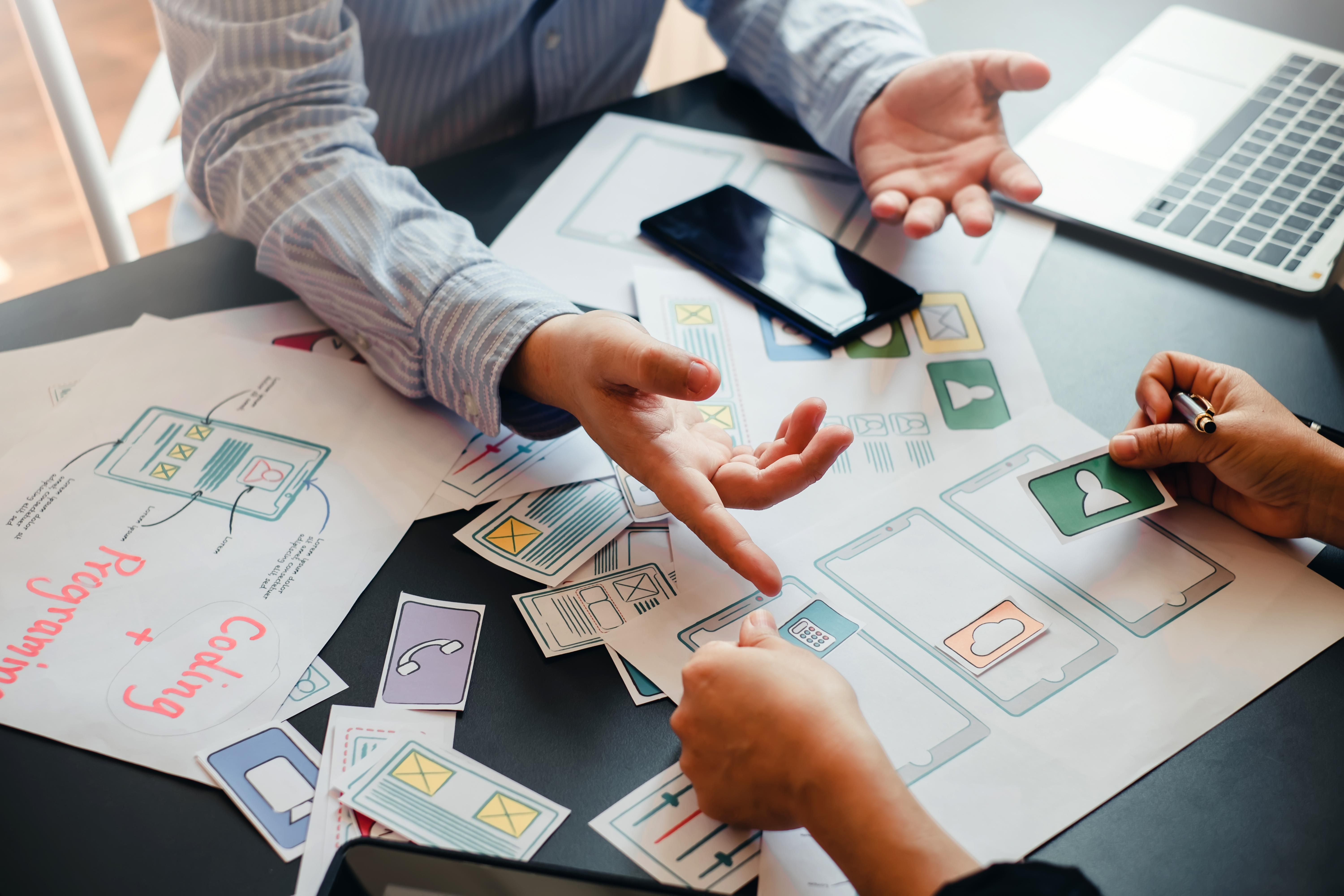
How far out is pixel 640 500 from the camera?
2.14 ft

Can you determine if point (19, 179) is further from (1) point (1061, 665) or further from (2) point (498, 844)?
(1) point (1061, 665)

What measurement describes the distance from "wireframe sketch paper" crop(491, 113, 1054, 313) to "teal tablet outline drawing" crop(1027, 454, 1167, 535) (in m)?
0.23

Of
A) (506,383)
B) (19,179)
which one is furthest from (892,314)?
(19,179)

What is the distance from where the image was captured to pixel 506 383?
703 mm

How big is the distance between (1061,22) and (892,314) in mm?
666

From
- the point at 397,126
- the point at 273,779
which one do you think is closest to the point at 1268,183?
the point at 397,126

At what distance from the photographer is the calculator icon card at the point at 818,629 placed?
564mm

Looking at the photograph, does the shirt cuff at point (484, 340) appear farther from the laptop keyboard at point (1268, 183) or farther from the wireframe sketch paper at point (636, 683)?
the laptop keyboard at point (1268, 183)

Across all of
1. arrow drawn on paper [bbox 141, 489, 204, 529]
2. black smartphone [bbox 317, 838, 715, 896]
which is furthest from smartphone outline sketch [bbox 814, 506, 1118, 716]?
arrow drawn on paper [bbox 141, 489, 204, 529]

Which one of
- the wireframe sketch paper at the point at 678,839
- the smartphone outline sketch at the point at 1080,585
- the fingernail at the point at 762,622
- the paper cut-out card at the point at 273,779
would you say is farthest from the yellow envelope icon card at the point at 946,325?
the paper cut-out card at the point at 273,779

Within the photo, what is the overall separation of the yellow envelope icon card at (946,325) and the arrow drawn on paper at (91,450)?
642 mm

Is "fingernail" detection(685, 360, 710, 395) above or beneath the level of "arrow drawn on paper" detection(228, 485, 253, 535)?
above

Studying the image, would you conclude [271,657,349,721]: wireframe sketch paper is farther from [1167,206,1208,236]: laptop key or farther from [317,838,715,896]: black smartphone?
[1167,206,1208,236]: laptop key

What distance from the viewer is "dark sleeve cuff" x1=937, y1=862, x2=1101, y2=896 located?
40 cm
